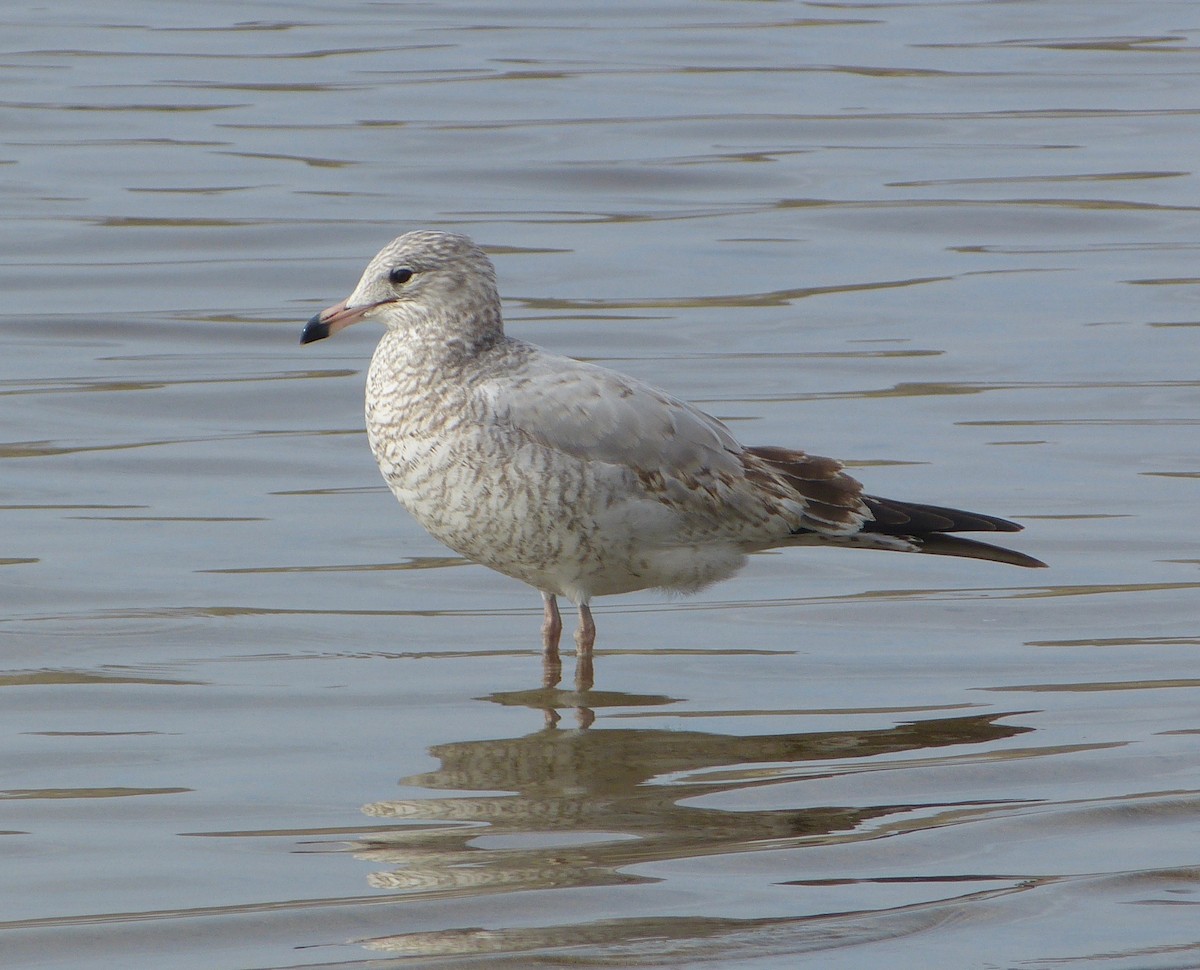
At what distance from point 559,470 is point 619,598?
1.42 meters

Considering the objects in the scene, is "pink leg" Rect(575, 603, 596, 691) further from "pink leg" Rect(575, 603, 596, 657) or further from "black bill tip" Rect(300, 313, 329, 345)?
"black bill tip" Rect(300, 313, 329, 345)

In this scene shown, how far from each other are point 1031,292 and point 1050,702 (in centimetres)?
669

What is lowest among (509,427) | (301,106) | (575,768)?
(575,768)

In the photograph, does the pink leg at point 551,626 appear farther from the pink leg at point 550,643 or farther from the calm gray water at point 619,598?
the calm gray water at point 619,598

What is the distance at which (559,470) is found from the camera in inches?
282

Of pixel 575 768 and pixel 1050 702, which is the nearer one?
pixel 575 768

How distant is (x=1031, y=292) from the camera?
43.6 feet

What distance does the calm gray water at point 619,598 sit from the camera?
5336 millimetres

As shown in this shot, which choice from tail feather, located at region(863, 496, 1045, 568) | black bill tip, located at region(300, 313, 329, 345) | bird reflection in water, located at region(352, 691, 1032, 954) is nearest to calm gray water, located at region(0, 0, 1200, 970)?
bird reflection in water, located at region(352, 691, 1032, 954)

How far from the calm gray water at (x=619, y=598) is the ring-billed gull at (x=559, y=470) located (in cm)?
33

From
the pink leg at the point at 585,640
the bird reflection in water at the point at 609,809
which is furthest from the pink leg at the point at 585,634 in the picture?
the bird reflection in water at the point at 609,809

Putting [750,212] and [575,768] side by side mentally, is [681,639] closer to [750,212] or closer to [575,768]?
[575,768]

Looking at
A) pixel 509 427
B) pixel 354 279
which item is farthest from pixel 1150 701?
pixel 354 279

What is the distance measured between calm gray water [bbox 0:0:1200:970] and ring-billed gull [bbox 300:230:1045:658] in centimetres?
33
